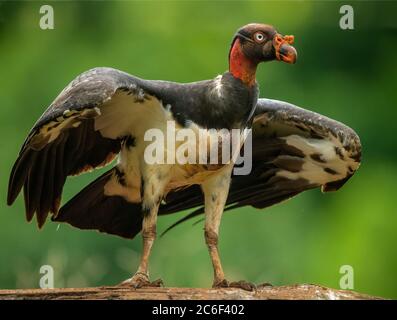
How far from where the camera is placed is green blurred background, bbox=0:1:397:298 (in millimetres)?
8211

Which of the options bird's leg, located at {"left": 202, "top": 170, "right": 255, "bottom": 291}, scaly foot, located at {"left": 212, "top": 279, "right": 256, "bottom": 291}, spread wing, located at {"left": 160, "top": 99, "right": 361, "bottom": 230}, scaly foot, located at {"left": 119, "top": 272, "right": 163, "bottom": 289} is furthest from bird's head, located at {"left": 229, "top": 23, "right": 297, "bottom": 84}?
scaly foot, located at {"left": 119, "top": 272, "right": 163, "bottom": 289}

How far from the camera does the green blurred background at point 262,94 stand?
821cm

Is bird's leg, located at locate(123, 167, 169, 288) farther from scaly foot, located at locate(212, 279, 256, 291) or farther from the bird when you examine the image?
scaly foot, located at locate(212, 279, 256, 291)

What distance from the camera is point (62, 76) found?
873cm

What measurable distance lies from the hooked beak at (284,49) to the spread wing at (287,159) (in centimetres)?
57

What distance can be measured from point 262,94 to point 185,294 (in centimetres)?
310

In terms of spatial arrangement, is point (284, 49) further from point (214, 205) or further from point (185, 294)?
point (185, 294)

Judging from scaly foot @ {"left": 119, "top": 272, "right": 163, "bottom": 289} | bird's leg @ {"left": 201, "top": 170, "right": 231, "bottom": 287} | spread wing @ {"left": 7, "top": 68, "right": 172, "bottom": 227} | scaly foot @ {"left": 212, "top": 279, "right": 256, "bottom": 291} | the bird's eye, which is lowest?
scaly foot @ {"left": 212, "top": 279, "right": 256, "bottom": 291}

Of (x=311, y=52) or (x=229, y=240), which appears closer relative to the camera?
(x=229, y=240)

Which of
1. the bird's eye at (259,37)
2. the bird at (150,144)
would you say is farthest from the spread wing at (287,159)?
the bird's eye at (259,37)

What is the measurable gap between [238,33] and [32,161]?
1.38 meters

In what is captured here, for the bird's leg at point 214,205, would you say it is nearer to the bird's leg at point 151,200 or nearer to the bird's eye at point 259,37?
the bird's leg at point 151,200

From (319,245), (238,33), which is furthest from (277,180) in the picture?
(319,245)
